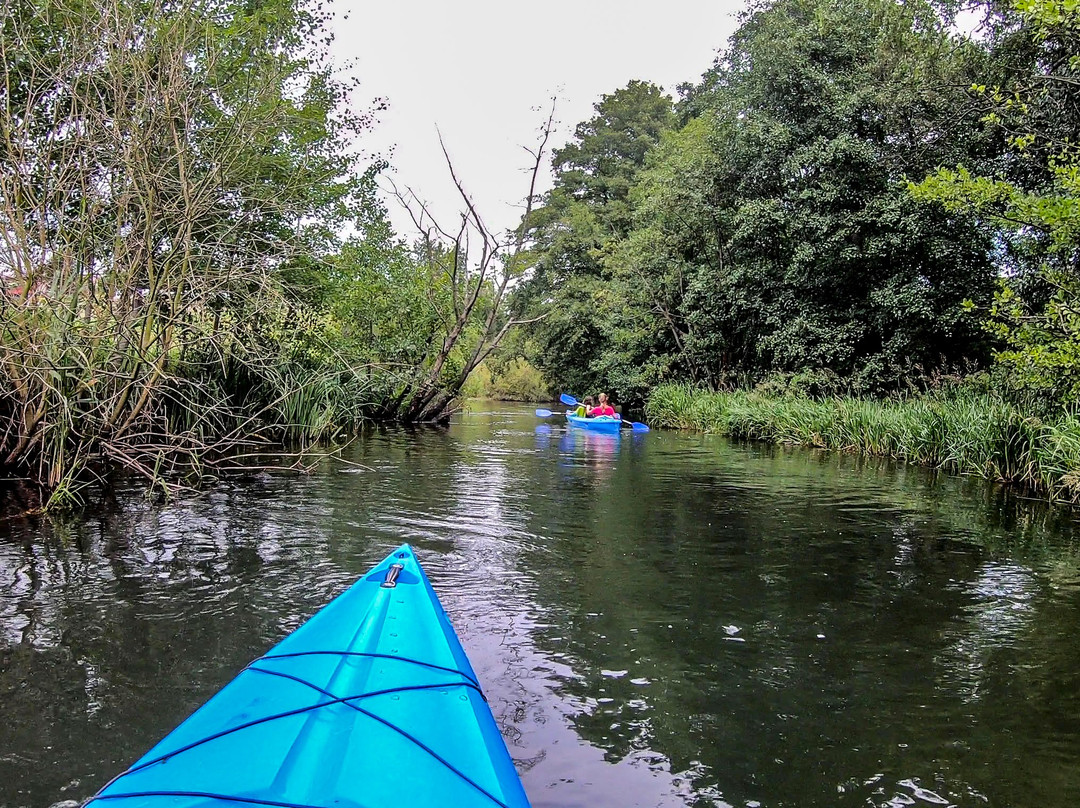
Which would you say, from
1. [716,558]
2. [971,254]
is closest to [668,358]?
[971,254]

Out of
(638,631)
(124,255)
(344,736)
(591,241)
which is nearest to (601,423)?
(124,255)

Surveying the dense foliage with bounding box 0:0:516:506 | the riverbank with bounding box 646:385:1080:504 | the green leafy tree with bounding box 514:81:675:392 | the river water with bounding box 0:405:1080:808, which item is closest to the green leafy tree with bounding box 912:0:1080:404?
the riverbank with bounding box 646:385:1080:504

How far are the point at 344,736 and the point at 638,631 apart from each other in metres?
2.27

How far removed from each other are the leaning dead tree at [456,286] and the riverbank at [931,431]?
5.63 meters

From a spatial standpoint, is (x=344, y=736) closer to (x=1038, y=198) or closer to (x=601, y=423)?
(x=1038, y=198)

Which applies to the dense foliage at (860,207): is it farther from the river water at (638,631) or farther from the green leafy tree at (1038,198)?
the river water at (638,631)

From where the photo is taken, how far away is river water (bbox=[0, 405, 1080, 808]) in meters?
2.55

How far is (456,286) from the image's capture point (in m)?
17.8

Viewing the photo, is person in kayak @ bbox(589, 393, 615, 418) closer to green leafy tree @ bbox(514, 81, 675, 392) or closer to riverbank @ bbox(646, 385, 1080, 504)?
riverbank @ bbox(646, 385, 1080, 504)

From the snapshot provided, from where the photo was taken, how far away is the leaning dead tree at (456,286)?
16.2 m

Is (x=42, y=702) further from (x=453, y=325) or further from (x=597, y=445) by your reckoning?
(x=453, y=325)

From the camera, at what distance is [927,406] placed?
12156 millimetres

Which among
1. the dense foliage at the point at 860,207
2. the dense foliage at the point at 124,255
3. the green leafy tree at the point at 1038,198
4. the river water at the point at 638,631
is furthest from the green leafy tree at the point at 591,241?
the river water at the point at 638,631

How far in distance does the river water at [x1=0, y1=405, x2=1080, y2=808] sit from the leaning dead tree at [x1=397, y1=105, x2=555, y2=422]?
9.18 metres
